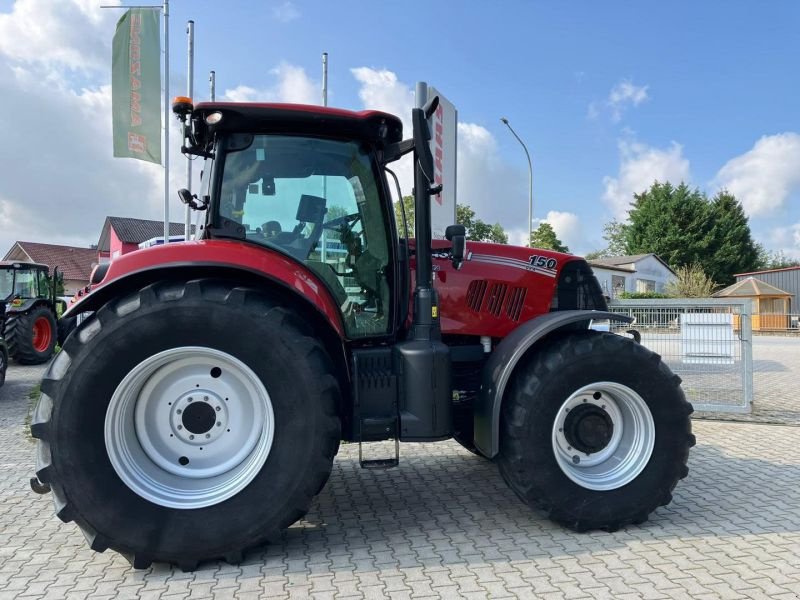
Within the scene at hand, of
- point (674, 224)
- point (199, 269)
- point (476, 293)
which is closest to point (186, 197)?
point (199, 269)

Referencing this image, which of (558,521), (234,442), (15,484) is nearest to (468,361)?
(558,521)

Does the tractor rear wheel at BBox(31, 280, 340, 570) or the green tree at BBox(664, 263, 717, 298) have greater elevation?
the green tree at BBox(664, 263, 717, 298)

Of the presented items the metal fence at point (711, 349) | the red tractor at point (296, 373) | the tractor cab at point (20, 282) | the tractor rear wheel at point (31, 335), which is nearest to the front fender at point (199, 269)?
the red tractor at point (296, 373)

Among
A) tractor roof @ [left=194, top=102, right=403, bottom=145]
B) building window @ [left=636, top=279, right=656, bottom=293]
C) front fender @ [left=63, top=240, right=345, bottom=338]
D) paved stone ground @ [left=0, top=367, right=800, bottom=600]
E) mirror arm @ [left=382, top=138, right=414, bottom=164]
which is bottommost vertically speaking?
paved stone ground @ [left=0, top=367, right=800, bottom=600]

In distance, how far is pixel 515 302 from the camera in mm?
4195

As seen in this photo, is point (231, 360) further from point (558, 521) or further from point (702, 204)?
point (702, 204)

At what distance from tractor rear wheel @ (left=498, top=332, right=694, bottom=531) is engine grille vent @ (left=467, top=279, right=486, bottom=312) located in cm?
63

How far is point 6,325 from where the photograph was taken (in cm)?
1272

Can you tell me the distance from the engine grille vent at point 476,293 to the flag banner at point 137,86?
1175cm

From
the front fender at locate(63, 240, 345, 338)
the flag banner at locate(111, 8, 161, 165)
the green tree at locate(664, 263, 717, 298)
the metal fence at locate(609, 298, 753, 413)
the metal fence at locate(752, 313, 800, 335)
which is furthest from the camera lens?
the green tree at locate(664, 263, 717, 298)

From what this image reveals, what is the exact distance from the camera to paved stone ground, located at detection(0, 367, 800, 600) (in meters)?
2.87

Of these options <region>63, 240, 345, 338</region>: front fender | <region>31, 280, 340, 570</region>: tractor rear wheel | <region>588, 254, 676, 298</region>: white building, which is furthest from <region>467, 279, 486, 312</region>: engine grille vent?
<region>588, 254, 676, 298</region>: white building

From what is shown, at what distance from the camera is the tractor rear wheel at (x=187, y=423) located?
295 centimetres

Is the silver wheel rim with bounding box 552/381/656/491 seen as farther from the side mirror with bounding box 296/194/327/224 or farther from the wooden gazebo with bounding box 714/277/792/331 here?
the wooden gazebo with bounding box 714/277/792/331
